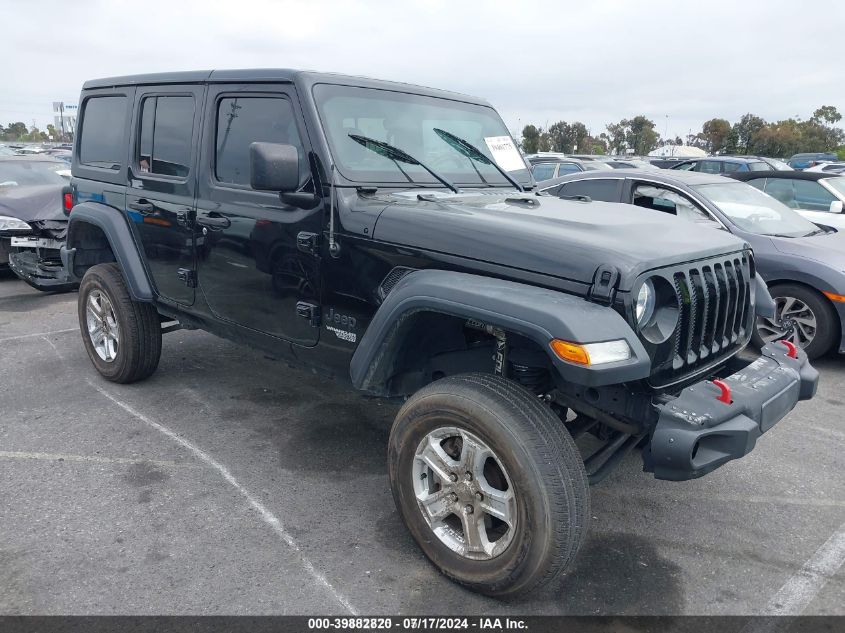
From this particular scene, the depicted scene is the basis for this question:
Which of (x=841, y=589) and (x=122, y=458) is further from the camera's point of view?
(x=122, y=458)

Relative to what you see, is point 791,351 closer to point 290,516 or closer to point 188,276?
point 290,516

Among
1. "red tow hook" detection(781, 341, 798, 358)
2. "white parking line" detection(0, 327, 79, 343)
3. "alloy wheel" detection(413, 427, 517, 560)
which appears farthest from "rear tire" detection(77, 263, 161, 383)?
"red tow hook" detection(781, 341, 798, 358)

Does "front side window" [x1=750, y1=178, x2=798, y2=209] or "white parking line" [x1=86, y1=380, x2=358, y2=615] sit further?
"front side window" [x1=750, y1=178, x2=798, y2=209]

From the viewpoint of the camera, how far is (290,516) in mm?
3385

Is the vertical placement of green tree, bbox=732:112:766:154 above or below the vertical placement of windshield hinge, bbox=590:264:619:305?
above

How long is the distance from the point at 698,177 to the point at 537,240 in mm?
4715

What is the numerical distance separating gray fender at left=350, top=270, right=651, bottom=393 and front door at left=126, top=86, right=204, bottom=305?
1.71 m

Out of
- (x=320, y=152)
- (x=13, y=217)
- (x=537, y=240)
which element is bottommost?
(x=13, y=217)

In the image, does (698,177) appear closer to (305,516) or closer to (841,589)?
(841,589)

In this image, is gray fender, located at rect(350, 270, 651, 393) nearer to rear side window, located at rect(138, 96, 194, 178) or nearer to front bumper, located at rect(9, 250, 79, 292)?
rear side window, located at rect(138, 96, 194, 178)

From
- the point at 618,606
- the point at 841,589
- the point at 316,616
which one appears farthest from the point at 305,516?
the point at 841,589

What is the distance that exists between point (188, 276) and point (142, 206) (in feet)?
2.22

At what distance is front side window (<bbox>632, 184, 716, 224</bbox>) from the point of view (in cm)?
627

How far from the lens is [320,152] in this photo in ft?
10.8
